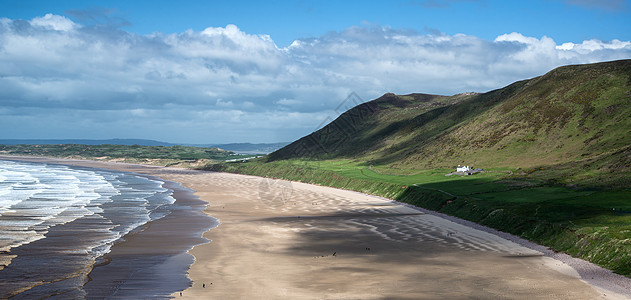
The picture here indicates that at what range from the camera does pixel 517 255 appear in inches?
1389

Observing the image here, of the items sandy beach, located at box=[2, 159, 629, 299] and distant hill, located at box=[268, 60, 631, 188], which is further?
distant hill, located at box=[268, 60, 631, 188]

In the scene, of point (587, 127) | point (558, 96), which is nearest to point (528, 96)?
point (558, 96)

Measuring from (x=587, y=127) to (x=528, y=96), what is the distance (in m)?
41.7

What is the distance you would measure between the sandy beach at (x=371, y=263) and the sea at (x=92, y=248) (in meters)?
1.96

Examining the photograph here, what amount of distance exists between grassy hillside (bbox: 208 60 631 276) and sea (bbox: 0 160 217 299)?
2594 centimetres

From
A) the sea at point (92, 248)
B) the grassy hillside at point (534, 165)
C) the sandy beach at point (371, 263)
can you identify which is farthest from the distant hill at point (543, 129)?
the sea at point (92, 248)

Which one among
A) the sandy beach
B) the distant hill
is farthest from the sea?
the distant hill

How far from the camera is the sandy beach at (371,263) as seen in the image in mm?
26016

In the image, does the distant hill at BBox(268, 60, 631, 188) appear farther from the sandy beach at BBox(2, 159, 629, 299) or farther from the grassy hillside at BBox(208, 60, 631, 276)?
the sandy beach at BBox(2, 159, 629, 299)

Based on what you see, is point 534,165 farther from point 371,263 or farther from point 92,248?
point 92,248

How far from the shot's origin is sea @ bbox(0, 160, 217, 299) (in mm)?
26078

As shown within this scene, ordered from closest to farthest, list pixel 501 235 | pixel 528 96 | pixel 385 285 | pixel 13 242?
pixel 385 285 < pixel 13 242 < pixel 501 235 < pixel 528 96

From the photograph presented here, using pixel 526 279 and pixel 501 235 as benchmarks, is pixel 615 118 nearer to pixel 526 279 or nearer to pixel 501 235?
pixel 501 235

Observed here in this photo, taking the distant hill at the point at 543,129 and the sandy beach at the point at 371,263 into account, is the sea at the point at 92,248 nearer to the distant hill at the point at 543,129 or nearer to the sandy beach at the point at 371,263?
the sandy beach at the point at 371,263
